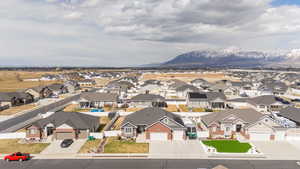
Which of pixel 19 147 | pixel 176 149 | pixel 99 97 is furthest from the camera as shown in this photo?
pixel 99 97

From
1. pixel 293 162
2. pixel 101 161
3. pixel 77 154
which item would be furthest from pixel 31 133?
pixel 293 162

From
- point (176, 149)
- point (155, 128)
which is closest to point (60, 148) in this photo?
point (155, 128)

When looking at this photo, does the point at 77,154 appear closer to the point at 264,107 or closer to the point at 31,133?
the point at 31,133

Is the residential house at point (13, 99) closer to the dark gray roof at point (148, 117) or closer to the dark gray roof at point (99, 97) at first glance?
the dark gray roof at point (99, 97)

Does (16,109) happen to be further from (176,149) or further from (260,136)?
(260,136)

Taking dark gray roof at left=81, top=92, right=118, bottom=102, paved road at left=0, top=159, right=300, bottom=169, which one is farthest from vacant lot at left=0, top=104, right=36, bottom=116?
paved road at left=0, top=159, right=300, bottom=169
